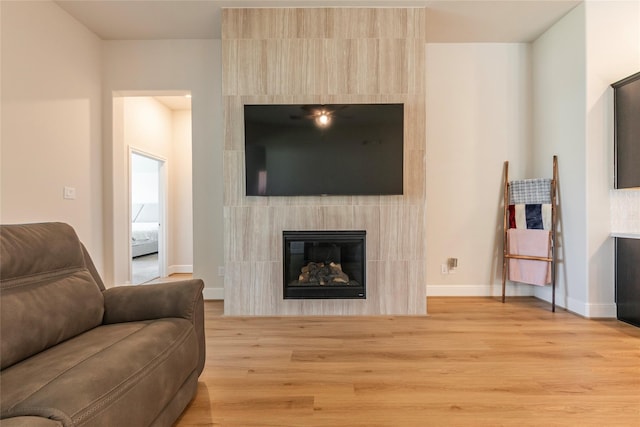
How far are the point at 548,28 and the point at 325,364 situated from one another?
13.6 feet

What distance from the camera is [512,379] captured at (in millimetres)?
1950

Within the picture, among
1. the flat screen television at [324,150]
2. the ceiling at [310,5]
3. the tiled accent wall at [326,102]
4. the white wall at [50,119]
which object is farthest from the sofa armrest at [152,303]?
the ceiling at [310,5]

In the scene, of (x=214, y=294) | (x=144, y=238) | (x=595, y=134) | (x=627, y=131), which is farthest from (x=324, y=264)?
(x=144, y=238)

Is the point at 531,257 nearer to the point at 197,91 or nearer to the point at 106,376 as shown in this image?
the point at 106,376

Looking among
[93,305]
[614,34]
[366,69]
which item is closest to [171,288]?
[93,305]

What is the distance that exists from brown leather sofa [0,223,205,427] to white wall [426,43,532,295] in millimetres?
3027

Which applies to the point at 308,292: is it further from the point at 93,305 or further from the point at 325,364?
the point at 93,305

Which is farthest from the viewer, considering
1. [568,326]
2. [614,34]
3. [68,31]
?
[68,31]

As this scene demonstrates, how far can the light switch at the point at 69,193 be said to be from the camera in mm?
3307

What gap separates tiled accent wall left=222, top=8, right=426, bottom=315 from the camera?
3180mm

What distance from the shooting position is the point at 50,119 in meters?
3.13

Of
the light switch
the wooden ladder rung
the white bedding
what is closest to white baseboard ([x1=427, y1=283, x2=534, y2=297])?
the wooden ladder rung

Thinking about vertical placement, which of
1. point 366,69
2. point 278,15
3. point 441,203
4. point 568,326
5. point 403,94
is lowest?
point 568,326

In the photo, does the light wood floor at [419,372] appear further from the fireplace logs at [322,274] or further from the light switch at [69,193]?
the light switch at [69,193]
